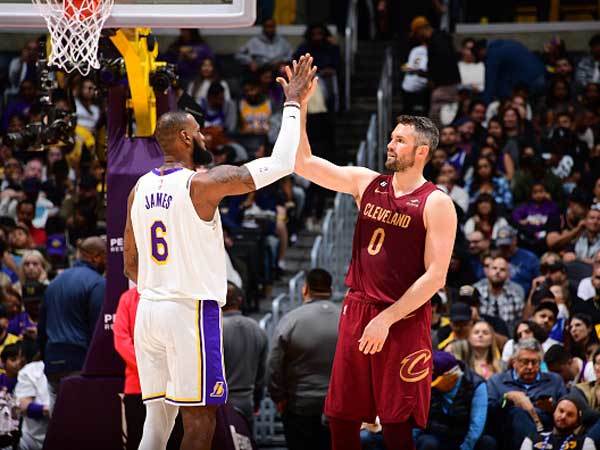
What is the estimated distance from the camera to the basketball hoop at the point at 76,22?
7879 mm

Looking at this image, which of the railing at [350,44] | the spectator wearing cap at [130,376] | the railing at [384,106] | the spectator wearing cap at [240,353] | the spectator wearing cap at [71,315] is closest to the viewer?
the spectator wearing cap at [130,376]

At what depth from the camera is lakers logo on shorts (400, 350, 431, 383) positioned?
6961 mm

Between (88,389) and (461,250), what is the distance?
4.93 meters

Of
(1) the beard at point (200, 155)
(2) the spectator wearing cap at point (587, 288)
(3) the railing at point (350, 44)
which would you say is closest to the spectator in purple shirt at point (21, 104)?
(3) the railing at point (350, 44)

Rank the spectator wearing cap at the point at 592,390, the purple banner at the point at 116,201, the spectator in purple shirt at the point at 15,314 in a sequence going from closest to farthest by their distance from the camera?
the purple banner at the point at 116,201 < the spectator wearing cap at the point at 592,390 < the spectator in purple shirt at the point at 15,314

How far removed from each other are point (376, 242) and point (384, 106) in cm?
1012

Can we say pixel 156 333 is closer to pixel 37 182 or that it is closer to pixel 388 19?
pixel 37 182

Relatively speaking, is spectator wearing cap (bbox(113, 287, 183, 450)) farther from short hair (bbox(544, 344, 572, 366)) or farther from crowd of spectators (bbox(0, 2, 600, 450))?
short hair (bbox(544, 344, 572, 366))

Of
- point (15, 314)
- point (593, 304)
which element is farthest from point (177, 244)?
point (15, 314)

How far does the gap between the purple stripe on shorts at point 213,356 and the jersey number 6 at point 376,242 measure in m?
0.95

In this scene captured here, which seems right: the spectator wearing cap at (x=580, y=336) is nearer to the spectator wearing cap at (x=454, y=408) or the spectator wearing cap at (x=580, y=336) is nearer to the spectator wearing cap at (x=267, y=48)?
the spectator wearing cap at (x=454, y=408)

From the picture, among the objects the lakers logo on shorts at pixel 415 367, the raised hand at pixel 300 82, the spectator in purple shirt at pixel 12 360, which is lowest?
the spectator in purple shirt at pixel 12 360

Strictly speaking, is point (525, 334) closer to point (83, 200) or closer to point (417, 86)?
point (83, 200)

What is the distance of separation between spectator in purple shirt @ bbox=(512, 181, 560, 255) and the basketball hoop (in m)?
6.47
